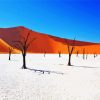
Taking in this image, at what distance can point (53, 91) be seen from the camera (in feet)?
58.3

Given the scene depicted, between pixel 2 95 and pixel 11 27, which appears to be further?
pixel 11 27

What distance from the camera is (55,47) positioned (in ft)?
546

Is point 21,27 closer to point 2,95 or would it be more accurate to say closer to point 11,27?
point 11,27

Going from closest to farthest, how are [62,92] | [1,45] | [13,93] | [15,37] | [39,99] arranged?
1. [39,99]
2. [13,93]
3. [62,92]
4. [1,45]
5. [15,37]

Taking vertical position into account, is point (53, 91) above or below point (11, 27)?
below

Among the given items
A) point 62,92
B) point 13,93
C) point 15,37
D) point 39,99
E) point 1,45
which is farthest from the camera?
point 15,37

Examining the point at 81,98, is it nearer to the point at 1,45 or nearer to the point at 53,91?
the point at 53,91

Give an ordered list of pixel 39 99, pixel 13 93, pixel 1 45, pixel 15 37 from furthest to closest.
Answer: pixel 15 37
pixel 1 45
pixel 13 93
pixel 39 99

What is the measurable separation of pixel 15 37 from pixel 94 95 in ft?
485

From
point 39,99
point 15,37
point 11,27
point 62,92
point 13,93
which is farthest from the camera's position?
point 11,27

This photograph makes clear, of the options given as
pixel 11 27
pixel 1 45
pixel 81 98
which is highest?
pixel 11 27

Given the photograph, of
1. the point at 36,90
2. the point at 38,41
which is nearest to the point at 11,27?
the point at 38,41

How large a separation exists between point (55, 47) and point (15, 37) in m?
27.9

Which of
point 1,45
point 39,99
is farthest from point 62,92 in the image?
point 1,45
